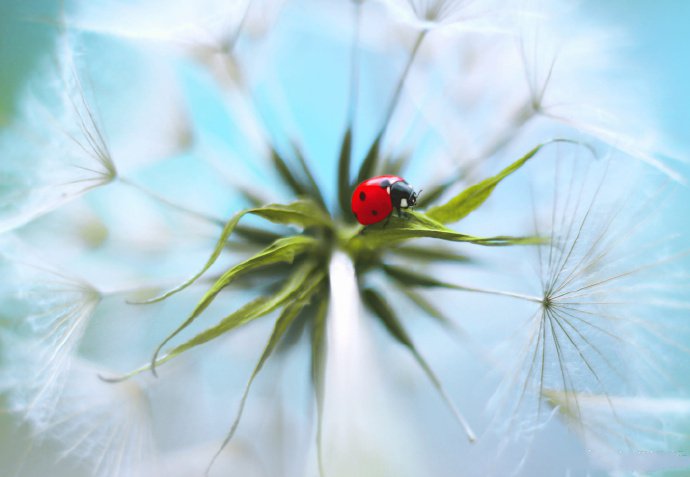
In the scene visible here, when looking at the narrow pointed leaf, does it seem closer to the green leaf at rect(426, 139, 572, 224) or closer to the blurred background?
the blurred background

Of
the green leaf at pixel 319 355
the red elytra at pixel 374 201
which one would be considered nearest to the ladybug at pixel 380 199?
the red elytra at pixel 374 201

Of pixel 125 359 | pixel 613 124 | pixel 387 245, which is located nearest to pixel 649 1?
pixel 613 124

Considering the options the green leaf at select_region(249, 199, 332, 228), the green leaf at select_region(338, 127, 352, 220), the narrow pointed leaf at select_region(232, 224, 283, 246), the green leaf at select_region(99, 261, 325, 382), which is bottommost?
the green leaf at select_region(99, 261, 325, 382)

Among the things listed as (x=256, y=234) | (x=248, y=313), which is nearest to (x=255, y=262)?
(x=248, y=313)

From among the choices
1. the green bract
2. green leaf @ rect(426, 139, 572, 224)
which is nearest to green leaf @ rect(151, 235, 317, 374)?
the green bract

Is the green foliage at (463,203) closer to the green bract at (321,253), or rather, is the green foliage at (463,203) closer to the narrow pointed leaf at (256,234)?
the green bract at (321,253)

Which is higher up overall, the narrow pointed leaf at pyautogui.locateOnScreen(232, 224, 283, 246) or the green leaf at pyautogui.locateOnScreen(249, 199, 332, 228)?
the narrow pointed leaf at pyautogui.locateOnScreen(232, 224, 283, 246)

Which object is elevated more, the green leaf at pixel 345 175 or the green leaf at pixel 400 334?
the green leaf at pixel 345 175
